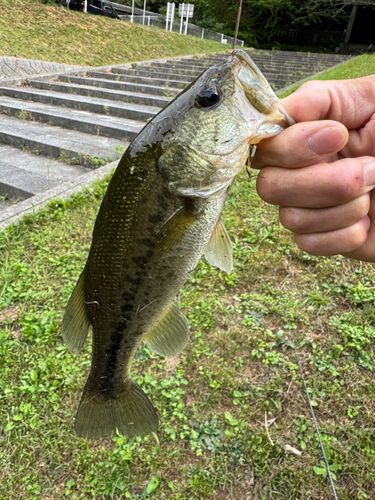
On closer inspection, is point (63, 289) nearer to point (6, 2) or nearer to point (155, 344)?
point (155, 344)

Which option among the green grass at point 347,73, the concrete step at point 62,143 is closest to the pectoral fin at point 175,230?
the concrete step at point 62,143

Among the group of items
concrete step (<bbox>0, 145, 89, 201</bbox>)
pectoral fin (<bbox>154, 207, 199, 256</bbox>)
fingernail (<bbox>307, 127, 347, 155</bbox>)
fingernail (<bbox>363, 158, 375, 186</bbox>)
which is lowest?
concrete step (<bbox>0, 145, 89, 201</bbox>)

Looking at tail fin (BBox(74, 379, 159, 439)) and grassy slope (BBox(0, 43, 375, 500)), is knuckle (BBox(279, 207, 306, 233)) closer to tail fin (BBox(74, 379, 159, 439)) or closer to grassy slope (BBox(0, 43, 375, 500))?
tail fin (BBox(74, 379, 159, 439))

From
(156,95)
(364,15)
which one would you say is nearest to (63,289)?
(156,95)

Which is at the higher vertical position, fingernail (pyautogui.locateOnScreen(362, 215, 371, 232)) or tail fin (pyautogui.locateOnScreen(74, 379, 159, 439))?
fingernail (pyautogui.locateOnScreen(362, 215, 371, 232))

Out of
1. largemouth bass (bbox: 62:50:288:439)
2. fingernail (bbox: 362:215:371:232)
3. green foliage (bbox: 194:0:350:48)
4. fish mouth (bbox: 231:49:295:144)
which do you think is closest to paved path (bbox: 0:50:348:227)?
largemouth bass (bbox: 62:50:288:439)

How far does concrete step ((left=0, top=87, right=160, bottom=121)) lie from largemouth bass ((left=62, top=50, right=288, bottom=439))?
6868mm

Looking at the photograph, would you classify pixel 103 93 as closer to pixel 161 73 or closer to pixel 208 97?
pixel 161 73

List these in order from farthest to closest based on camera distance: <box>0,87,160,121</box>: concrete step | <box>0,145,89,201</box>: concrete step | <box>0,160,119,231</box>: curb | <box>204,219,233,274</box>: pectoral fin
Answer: <box>0,87,160,121</box>: concrete step, <box>0,145,89,201</box>: concrete step, <box>0,160,119,231</box>: curb, <box>204,219,233,274</box>: pectoral fin

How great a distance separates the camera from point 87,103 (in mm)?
8750

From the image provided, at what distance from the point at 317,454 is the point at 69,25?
1588 centimetres

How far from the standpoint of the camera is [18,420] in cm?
254

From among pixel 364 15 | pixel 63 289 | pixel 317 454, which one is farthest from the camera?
pixel 364 15

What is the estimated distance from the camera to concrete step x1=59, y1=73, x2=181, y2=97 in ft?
32.6
